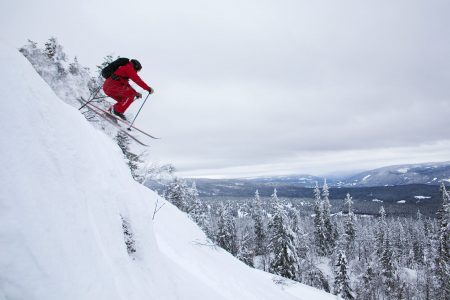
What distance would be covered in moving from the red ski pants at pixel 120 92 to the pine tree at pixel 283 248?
28358mm

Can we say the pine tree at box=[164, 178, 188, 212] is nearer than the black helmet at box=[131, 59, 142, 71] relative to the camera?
No

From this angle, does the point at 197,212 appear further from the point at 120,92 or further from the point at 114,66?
the point at 114,66

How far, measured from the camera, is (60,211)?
9.98 feet

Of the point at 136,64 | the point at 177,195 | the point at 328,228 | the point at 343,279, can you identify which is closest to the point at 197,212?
the point at 177,195

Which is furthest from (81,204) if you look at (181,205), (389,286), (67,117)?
(389,286)

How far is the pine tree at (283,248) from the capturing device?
3325 centimetres

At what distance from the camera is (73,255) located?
9.50 ft

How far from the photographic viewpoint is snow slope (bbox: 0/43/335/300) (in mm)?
2520

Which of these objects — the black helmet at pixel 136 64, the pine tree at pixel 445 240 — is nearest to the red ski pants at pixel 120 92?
the black helmet at pixel 136 64

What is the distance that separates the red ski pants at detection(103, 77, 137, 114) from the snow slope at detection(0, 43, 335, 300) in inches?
155

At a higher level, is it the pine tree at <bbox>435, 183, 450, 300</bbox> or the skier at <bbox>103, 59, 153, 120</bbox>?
the skier at <bbox>103, 59, 153, 120</bbox>

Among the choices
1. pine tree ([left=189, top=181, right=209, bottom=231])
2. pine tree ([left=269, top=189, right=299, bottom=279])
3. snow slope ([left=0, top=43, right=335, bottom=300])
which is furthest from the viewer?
pine tree ([left=189, top=181, right=209, bottom=231])

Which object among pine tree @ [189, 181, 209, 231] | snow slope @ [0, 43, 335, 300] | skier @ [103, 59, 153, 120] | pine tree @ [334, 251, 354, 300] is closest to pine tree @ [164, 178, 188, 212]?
pine tree @ [189, 181, 209, 231]

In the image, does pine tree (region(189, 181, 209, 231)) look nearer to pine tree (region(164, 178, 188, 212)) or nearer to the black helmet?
pine tree (region(164, 178, 188, 212))
